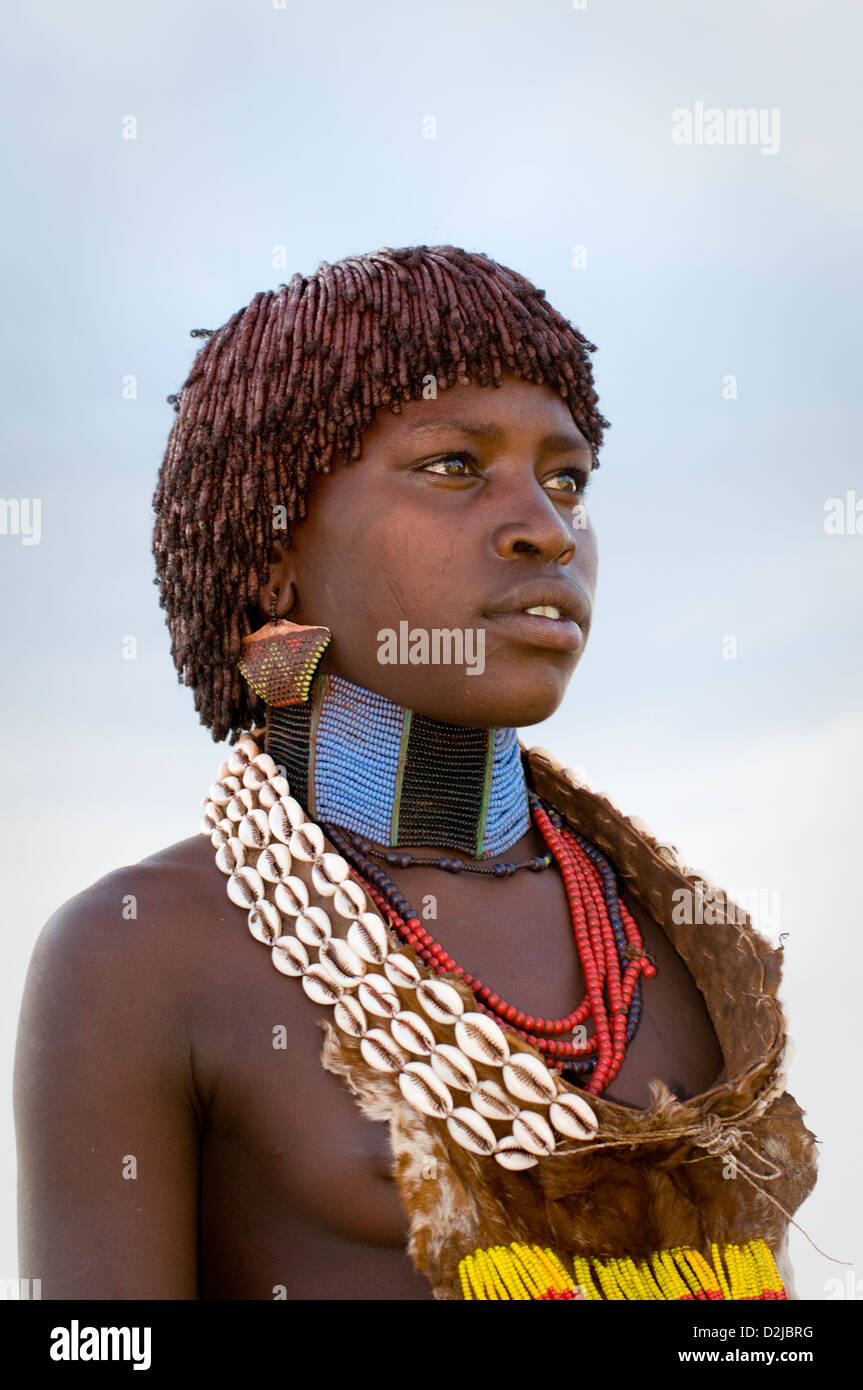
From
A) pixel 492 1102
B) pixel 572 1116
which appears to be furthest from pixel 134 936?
pixel 572 1116

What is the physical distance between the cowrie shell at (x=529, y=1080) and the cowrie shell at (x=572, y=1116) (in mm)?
18

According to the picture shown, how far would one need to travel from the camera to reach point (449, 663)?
2943 millimetres

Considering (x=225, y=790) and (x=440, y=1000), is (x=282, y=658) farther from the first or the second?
(x=440, y=1000)

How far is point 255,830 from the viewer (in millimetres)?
3025

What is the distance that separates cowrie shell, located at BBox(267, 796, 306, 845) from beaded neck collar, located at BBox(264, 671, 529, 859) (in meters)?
0.08

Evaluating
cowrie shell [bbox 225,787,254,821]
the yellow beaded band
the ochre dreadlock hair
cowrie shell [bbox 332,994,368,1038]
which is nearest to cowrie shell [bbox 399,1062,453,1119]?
cowrie shell [bbox 332,994,368,1038]

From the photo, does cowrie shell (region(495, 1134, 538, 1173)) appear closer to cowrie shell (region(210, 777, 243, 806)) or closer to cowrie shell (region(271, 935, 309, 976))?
cowrie shell (region(271, 935, 309, 976))

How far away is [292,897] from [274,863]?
0.08 metres

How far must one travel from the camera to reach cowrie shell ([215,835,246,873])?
2990mm

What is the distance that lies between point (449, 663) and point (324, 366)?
603 mm

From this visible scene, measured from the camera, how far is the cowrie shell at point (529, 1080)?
9.05 feet
